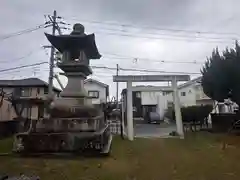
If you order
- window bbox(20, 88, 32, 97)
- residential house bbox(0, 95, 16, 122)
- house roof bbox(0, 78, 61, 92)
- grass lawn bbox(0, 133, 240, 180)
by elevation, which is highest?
house roof bbox(0, 78, 61, 92)

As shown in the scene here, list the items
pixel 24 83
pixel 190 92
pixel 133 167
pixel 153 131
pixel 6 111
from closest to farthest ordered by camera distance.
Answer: pixel 133 167 → pixel 153 131 → pixel 6 111 → pixel 24 83 → pixel 190 92

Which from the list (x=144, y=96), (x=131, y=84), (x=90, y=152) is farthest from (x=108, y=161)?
(x=144, y=96)

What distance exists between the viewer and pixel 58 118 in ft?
26.6

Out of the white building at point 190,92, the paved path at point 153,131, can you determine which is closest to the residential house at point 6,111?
the paved path at point 153,131

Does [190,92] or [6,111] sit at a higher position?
[190,92]

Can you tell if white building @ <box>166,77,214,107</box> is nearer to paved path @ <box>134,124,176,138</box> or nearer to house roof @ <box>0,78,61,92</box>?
paved path @ <box>134,124,176,138</box>

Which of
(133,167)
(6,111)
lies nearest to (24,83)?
(6,111)

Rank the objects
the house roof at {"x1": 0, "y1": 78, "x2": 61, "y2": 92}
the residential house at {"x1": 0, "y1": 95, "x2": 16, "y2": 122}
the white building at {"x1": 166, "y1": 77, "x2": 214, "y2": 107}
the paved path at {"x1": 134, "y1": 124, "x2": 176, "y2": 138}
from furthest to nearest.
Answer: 1. the white building at {"x1": 166, "y1": 77, "x2": 214, "y2": 107}
2. the house roof at {"x1": 0, "y1": 78, "x2": 61, "y2": 92}
3. the residential house at {"x1": 0, "y1": 95, "x2": 16, "y2": 122}
4. the paved path at {"x1": 134, "y1": 124, "x2": 176, "y2": 138}

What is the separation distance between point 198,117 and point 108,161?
43.7ft

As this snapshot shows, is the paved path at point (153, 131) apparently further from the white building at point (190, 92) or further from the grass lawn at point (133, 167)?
the white building at point (190, 92)

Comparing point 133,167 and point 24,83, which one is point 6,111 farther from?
point 133,167

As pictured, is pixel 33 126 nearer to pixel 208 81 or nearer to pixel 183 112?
pixel 208 81

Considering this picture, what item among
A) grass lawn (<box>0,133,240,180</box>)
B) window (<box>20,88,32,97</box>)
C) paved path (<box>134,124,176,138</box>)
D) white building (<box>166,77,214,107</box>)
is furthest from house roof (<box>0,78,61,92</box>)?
grass lawn (<box>0,133,240,180</box>)

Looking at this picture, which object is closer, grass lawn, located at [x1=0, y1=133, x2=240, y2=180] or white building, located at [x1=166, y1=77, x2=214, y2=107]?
grass lawn, located at [x1=0, y1=133, x2=240, y2=180]
